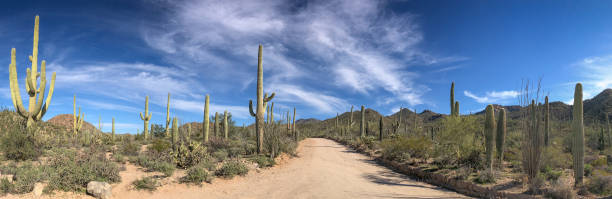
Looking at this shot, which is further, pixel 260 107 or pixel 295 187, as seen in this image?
pixel 260 107

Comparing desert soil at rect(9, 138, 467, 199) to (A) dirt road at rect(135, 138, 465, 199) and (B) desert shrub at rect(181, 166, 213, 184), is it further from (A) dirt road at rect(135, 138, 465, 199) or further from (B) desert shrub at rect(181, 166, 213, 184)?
(B) desert shrub at rect(181, 166, 213, 184)

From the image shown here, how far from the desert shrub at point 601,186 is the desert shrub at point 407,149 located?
266 inches

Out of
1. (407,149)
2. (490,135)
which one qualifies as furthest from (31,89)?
(490,135)

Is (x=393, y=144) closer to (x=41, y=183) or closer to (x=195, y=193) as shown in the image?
(x=195, y=193)

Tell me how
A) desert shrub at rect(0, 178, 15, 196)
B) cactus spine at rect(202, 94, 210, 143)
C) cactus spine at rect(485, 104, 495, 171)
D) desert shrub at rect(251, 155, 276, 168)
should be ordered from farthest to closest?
cactus spine at rect(202, 94, 210, 143), desert shrub at rect(251, 155, 276, 168), cactus spine at rect(485, 104, 495, 171), desert shrub at rect(0, 178, 15, 196)

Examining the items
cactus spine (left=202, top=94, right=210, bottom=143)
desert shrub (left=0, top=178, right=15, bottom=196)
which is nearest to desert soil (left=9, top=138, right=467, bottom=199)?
desert shrub (left=0, top=178, right=15, bottom=196)

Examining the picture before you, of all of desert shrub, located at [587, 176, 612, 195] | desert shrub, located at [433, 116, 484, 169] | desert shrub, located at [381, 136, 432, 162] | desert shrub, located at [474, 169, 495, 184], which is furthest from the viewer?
desert shrub, located at [381, 136, 432, 162]

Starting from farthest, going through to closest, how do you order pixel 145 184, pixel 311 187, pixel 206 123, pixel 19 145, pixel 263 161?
pixel 206 123
pixel 263 161
pixel 19 145
pixel 311 187
pixel 145 184

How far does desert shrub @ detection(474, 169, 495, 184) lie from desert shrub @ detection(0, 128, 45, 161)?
58.1ft

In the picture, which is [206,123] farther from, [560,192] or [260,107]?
[560,192]

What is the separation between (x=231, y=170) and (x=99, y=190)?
419 centimetres

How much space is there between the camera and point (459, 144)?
14.4m

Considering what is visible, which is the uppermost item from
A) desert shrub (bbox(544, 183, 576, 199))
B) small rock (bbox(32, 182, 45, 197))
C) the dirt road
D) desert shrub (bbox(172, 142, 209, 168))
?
desert shrub (bbox(172, 142, 209, 168))

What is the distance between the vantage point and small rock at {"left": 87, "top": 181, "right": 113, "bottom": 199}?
8344 millimetres
